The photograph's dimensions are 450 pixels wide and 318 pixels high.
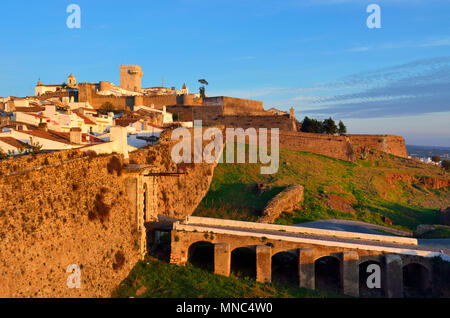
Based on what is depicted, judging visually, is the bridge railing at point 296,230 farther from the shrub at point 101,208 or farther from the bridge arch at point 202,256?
the shrub at point 101,208

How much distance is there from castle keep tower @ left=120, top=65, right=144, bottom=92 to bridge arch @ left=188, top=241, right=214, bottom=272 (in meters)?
54.0

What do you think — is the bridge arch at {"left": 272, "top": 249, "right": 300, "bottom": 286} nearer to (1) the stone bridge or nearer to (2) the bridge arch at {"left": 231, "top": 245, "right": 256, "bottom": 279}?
(1) the stone bridge

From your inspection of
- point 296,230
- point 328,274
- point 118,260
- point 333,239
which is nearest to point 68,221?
point 118,260

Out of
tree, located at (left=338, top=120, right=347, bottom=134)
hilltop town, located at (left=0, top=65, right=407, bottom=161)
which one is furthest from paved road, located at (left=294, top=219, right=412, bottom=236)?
tree, located at (left=338, top=120, right=347, bottom=134)

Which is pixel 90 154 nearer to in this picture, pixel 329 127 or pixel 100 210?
pixel 100 210

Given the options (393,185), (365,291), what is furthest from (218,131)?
(365,291)

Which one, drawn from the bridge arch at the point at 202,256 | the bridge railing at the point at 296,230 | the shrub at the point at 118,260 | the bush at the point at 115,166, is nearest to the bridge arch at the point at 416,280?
the bridge railing at the point at 296,230

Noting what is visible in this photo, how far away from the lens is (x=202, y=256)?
15344 millimetres

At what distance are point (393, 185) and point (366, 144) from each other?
51.9 feet

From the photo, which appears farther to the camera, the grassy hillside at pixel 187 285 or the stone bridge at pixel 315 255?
the stone bridge at pixel 315 255

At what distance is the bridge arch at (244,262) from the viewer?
14.2 meters

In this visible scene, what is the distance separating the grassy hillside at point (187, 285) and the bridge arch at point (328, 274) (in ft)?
2.75

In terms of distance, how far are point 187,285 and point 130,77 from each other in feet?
193
